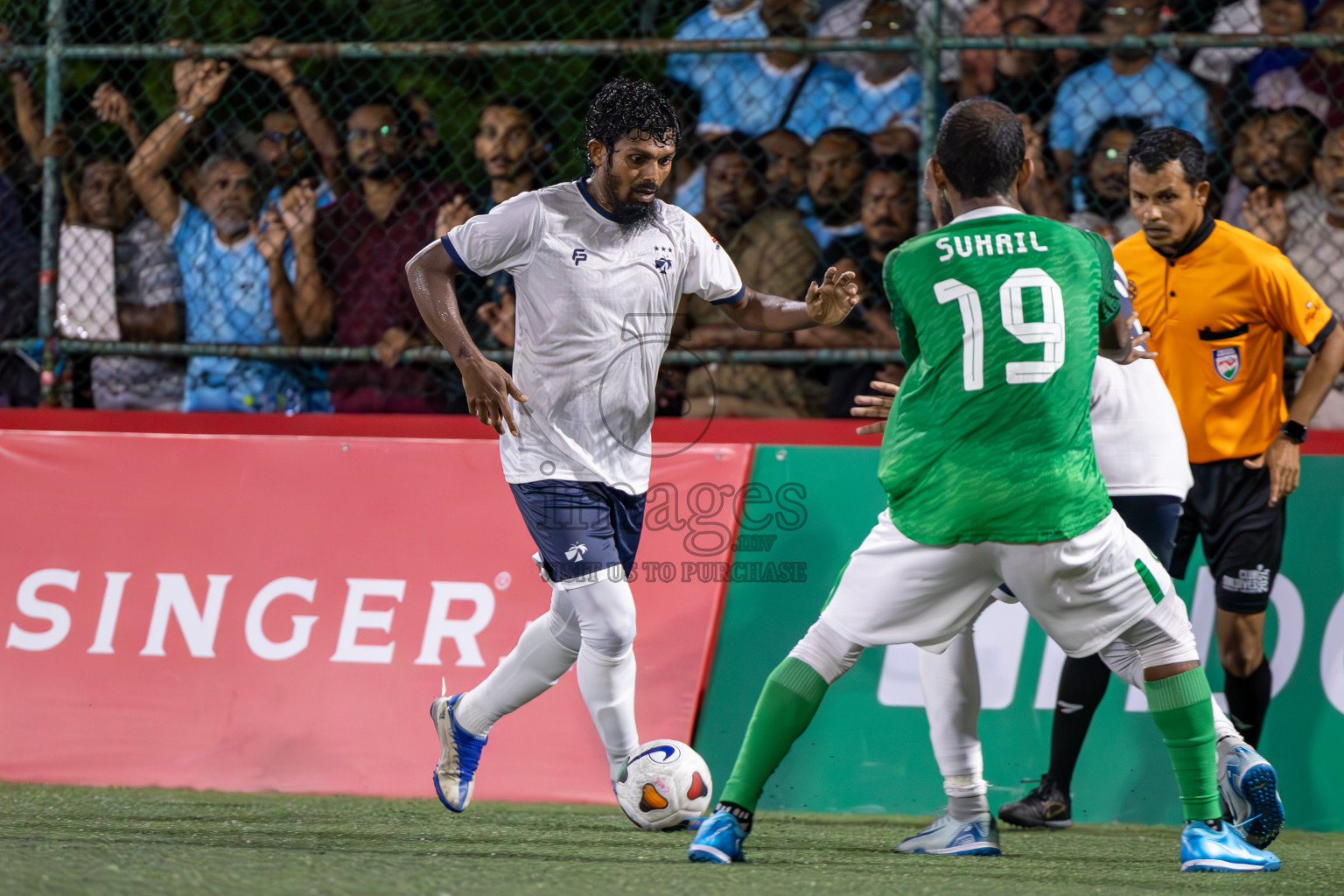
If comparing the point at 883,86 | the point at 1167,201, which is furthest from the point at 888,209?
the point at 1167,201

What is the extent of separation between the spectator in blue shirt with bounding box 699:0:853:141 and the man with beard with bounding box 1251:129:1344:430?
1602 millimetres

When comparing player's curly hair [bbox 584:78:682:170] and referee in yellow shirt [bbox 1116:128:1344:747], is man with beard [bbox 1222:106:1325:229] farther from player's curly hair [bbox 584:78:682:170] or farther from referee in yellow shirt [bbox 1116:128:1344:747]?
player's curly hair [bbox 584:78:682:170]

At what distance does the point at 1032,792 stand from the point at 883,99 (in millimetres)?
2635

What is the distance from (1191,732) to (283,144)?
13.4ft

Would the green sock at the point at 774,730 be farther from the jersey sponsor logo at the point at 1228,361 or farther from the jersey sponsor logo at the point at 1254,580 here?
the jersey sponsor logo at the point at 1228,361

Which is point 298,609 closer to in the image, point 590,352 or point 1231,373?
point 590,352

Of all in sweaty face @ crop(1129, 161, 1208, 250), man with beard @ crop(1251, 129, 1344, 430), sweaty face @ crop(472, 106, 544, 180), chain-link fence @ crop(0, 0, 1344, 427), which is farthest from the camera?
sweaty face @ crop(472, 106, 544, 180)

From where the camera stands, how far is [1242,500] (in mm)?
3861

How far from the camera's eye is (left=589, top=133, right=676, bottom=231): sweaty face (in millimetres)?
3490

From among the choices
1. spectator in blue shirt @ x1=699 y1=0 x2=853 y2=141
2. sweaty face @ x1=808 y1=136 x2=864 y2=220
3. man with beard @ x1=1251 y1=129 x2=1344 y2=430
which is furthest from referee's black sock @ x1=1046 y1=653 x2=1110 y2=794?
spectator in blue shirt @ x1=699 y1=0 x2=853 y2=141

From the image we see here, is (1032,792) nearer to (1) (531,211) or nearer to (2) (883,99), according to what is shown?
(1) (531,211)

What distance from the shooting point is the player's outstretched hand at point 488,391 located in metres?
3.37

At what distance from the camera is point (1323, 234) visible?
15.6 feet

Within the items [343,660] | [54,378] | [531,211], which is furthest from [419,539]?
[54,378]
